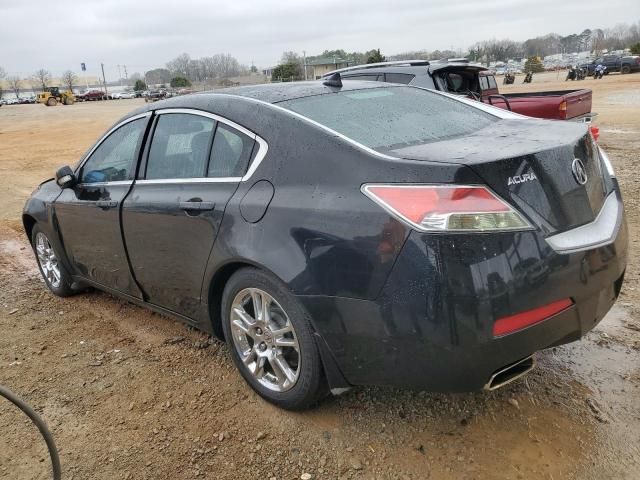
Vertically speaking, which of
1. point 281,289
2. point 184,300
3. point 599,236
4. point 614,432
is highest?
point 599,236

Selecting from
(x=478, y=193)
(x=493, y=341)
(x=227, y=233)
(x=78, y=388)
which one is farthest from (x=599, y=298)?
(x=78, y=388)

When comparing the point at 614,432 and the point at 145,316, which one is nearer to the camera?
the point at 614,432

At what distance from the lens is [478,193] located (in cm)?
220

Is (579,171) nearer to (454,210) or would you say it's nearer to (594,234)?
(594,234)

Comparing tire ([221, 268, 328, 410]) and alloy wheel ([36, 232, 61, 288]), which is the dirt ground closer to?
tire ([221, 268, 328, 410])

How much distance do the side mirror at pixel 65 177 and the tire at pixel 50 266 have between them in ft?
2.44

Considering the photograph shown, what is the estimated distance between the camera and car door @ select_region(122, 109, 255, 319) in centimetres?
299

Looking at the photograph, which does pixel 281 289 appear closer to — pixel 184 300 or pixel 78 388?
pixel 184 300

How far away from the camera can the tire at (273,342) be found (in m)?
2.64

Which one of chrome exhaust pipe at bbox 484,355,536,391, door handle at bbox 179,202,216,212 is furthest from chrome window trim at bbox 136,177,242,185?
chrome exhaust pipe at bbox 484,355,536,391

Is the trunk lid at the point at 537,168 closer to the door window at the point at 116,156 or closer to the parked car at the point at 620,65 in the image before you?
the door window at the point at 116,156

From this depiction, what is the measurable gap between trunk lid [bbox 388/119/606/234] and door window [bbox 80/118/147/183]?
203 cm

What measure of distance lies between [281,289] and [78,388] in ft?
5.23

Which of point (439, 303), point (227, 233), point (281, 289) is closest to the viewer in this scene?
point (439, 303)
